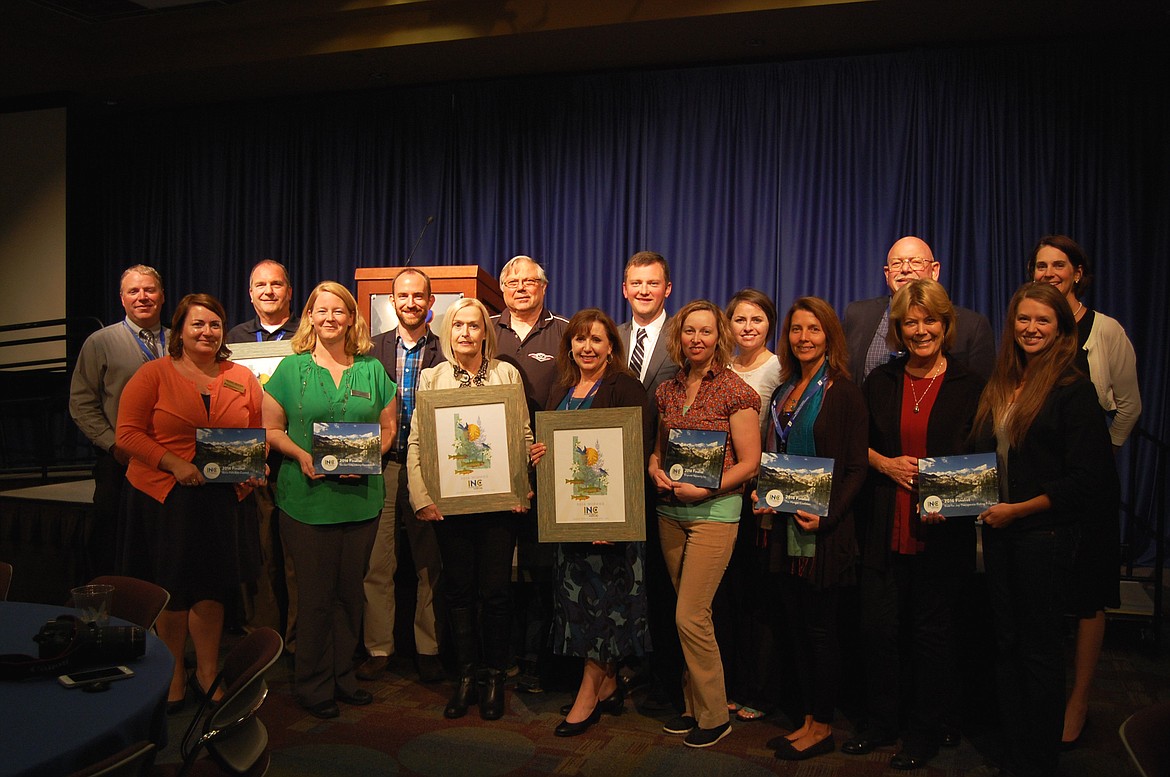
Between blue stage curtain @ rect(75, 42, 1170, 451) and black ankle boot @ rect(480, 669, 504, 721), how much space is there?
408cm

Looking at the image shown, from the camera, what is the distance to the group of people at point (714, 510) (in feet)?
9.84

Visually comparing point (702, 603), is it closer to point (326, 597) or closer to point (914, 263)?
point (326, 597)

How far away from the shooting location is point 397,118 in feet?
25.4

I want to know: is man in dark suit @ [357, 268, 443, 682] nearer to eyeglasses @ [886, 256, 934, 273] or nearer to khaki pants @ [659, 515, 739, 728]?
khaki pants @ [659, 515, 739, 728]

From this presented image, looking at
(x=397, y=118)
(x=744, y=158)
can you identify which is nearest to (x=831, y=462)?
(x=744, y=158)

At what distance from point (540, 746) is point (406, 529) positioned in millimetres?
1269

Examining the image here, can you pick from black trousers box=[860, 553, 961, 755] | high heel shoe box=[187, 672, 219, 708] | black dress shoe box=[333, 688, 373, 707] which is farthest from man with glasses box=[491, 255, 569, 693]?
black trousers box=[860, 553, 961, 755]

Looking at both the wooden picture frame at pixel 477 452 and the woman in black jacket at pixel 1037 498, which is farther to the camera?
the wooden picture frame at pixel 477 452

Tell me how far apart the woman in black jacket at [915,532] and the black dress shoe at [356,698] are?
1.97m

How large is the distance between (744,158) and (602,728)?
4.77 m

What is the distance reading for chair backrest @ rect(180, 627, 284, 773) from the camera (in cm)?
197

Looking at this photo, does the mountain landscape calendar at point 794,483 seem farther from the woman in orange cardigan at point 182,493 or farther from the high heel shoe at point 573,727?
the woman in orange cardigan at point 182,493

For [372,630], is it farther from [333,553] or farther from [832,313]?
[832,313]

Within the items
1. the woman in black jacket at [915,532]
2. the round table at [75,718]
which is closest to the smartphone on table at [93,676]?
the round table at [75,718]
